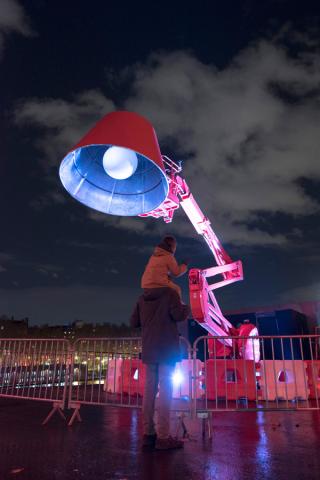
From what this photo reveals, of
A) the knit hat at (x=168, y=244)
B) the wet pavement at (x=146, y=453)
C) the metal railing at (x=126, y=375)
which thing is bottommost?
the wet pavement at (x=146, y=453)

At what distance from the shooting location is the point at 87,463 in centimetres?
311

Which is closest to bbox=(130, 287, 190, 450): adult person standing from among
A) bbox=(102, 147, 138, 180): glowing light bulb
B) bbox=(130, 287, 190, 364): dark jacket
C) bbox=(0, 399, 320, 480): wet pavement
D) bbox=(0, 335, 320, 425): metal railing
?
bbox=(130, 287, 190, 364): dark jacket

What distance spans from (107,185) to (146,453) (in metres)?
2.84

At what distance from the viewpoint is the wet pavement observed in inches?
113

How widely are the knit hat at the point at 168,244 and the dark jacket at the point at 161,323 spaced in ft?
1.69

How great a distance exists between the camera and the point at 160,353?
3785mm

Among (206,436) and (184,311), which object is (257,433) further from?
(184,311)

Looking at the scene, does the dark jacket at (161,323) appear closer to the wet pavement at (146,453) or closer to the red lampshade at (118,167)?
the wet pavement at (146,453)

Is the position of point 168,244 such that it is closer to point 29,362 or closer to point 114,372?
point 114,372

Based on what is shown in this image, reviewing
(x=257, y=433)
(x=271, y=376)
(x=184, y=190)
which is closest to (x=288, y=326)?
(x=271, y=376)

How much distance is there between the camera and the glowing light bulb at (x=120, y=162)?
11.7 ft

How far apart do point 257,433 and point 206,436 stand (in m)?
0.78

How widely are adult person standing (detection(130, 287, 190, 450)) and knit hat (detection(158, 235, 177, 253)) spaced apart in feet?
1.68

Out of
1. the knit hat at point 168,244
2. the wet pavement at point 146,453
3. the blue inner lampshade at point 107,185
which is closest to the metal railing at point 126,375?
the wet pavement at point 146,453
